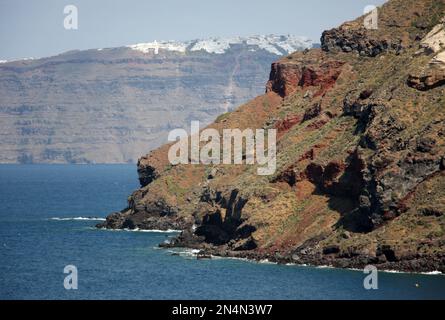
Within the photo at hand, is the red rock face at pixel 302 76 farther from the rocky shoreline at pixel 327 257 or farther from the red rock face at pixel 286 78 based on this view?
the rocky shoreline at pixel 327 257

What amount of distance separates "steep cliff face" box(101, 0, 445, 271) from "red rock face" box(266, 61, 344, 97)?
0.20 m

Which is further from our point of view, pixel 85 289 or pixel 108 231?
pixel 108 231

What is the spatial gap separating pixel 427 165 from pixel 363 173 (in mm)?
7783

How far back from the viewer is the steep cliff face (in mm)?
124125

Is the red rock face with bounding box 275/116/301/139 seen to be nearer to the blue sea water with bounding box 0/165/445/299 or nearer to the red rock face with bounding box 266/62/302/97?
the red rock face with bounding box 266/62/302/97

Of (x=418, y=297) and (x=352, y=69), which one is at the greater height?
(x=352, y=69)

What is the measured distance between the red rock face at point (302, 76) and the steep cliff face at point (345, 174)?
0.20 m

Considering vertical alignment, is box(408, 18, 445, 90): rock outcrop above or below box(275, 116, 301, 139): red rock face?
above

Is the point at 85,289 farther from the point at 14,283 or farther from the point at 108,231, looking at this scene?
the point at 108,231

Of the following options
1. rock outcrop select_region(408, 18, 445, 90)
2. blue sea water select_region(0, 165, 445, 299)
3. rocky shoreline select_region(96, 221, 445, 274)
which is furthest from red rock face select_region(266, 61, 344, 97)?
blue sea water select_region(0, 165, 445, 299)

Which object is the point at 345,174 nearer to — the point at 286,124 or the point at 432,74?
the point at 432,74

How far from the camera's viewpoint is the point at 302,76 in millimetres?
177250

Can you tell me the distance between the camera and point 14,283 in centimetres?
11800

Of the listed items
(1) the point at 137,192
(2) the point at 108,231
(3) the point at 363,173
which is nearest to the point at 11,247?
(2) the point at 108,231
